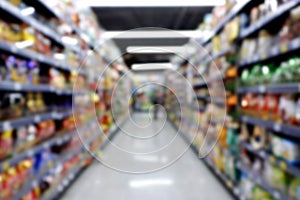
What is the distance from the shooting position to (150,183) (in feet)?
11.7

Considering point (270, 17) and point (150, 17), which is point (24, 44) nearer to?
point (270, 17)

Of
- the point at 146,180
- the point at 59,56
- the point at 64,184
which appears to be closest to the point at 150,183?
the point at 146,180

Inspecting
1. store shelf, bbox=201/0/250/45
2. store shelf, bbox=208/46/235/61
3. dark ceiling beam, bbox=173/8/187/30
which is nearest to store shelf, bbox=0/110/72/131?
store shelf, bbox=208/46/235/61

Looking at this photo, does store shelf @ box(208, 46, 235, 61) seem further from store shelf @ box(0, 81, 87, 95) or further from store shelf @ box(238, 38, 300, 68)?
store shelf @ box(0, 81, 87, 95)

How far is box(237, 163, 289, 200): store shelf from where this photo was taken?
205 cm

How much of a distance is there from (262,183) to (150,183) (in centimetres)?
152

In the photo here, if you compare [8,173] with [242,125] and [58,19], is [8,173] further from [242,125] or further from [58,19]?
[242,125]

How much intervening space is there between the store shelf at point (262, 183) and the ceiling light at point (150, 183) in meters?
0.96

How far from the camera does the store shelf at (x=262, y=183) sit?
2.05 m

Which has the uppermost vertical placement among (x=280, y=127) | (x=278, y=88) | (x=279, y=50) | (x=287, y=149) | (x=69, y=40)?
(x=69, y=40)

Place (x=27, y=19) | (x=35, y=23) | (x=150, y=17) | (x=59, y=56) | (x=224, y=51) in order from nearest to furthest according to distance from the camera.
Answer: (x=27, y=19)
(x=35, y=23)
(x=59, y=56)
(x=224, y=51)
(x=150, y=17)

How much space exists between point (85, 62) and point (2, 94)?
206 cm

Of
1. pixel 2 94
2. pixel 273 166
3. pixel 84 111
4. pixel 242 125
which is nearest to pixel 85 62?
pixel 84 111

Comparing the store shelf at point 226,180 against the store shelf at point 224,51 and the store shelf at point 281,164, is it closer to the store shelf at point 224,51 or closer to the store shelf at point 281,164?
the store shelf at point 281,164
